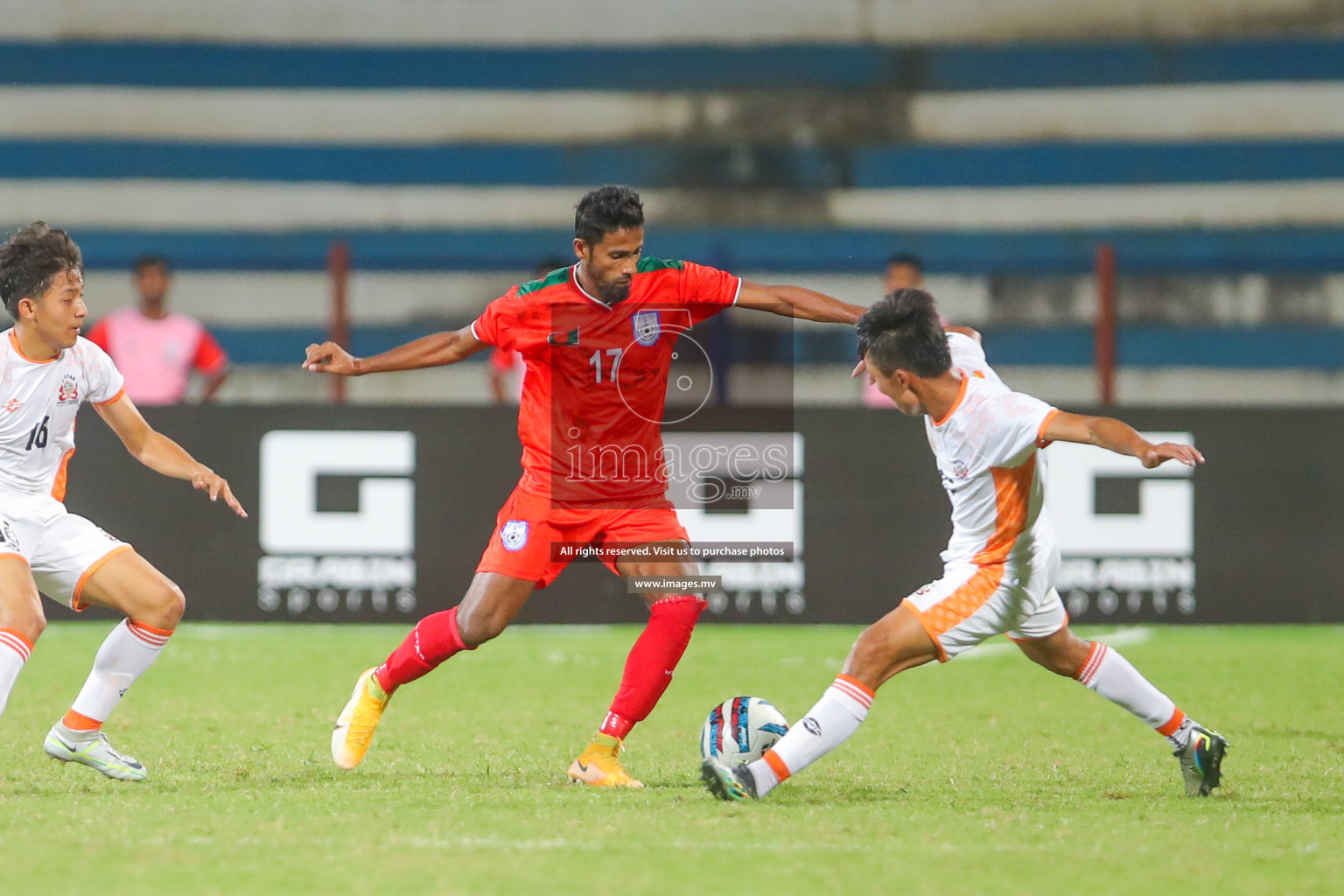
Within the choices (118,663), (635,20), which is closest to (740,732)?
(118,663)

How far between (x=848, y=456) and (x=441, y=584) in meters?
2.59

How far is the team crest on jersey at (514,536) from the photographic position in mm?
5859

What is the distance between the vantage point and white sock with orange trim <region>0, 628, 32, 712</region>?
211 inches

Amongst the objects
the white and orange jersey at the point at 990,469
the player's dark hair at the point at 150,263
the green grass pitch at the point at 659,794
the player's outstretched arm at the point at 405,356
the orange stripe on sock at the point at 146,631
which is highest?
the player's dark hair at the point at 150,263

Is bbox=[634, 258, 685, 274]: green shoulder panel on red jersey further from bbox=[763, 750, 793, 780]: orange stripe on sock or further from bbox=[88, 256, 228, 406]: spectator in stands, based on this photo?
bbox=[88, 256, 228, 406]: spectator in stands

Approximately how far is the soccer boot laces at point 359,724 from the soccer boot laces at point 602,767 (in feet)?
2.39

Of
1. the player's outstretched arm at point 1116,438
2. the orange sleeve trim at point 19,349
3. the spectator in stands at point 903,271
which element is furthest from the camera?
the spectator in stands at point 903,271

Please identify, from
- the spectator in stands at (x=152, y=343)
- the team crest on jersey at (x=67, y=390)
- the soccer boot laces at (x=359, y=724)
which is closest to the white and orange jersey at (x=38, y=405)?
the team crest on jersey at (x=67, y=390)

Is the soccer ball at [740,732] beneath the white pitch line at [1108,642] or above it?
above

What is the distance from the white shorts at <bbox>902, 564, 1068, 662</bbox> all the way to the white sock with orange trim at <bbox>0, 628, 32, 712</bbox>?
282 cm

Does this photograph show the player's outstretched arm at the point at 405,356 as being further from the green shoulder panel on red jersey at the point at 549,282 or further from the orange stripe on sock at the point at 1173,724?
the orange stripe on sock at the point at 1173,724

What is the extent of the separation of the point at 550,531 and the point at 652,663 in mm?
573

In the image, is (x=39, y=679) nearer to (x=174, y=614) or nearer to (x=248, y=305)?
(x=174, y=614)

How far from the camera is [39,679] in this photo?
829 cm
